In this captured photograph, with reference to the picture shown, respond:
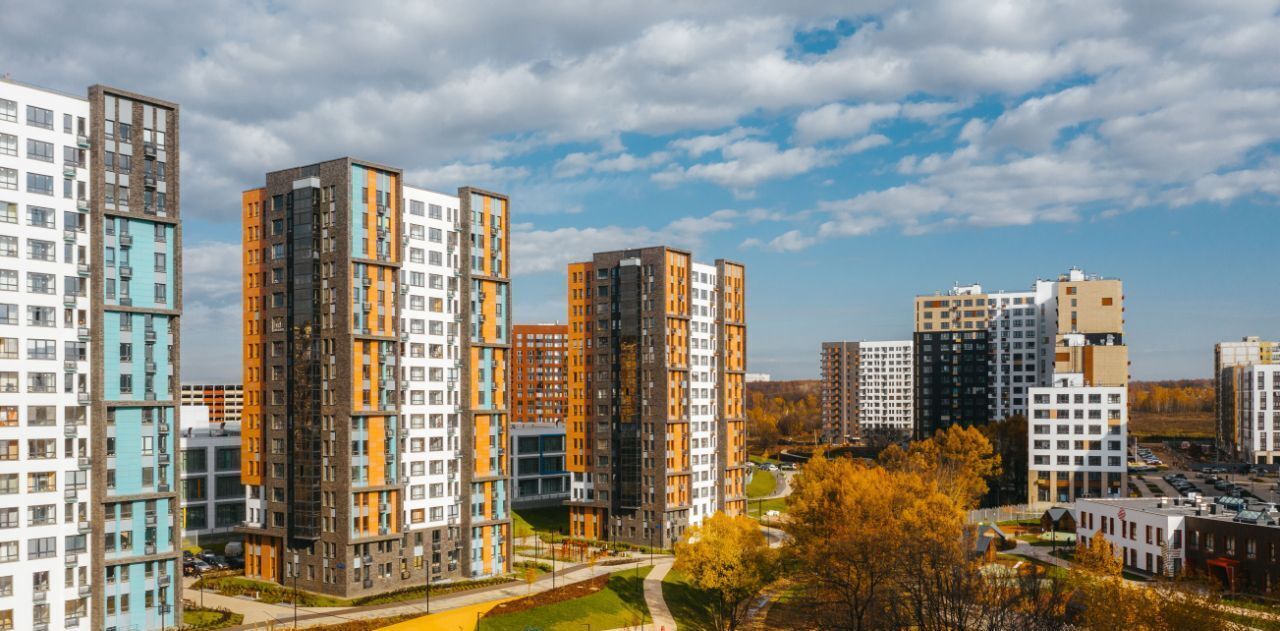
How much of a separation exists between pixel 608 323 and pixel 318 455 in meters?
47.0

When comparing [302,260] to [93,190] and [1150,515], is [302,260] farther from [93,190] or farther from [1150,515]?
[1150,515]

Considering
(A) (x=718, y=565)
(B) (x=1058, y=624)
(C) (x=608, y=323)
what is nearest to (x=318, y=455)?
(A) (x=718, y=565)

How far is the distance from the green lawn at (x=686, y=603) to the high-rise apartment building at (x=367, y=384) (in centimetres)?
1699

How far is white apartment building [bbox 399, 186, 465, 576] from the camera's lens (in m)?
96.1

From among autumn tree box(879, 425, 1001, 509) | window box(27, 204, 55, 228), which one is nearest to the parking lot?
autumn tree box(879, 425, 1001, 509)

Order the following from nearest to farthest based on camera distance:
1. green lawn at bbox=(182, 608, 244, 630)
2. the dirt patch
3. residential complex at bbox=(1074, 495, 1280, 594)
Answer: green lawn at bbox=(182, 608, 244, 630)
the dirt patch
residential complex at bbox=(1074, 495, 1280, 594)

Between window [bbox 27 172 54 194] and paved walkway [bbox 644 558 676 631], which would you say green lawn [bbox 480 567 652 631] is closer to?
paved walkway [bbox 644 558 676 631]

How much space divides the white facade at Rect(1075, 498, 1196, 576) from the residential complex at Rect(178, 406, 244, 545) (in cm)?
9355

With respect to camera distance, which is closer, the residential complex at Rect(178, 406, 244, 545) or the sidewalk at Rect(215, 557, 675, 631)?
the sidewalk at Rect(215, 557, 675, 631)

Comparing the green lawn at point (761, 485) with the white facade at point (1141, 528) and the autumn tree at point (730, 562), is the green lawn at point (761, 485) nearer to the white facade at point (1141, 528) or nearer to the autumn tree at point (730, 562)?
the white facade at point (1141, 528)

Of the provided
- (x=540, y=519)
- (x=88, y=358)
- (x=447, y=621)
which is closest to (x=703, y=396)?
(x=540, y=519)

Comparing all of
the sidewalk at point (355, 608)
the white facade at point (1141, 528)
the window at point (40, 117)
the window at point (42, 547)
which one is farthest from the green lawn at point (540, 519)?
→ the window at point (40, 117)

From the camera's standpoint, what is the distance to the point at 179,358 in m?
77.7

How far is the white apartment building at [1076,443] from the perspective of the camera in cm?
15125
